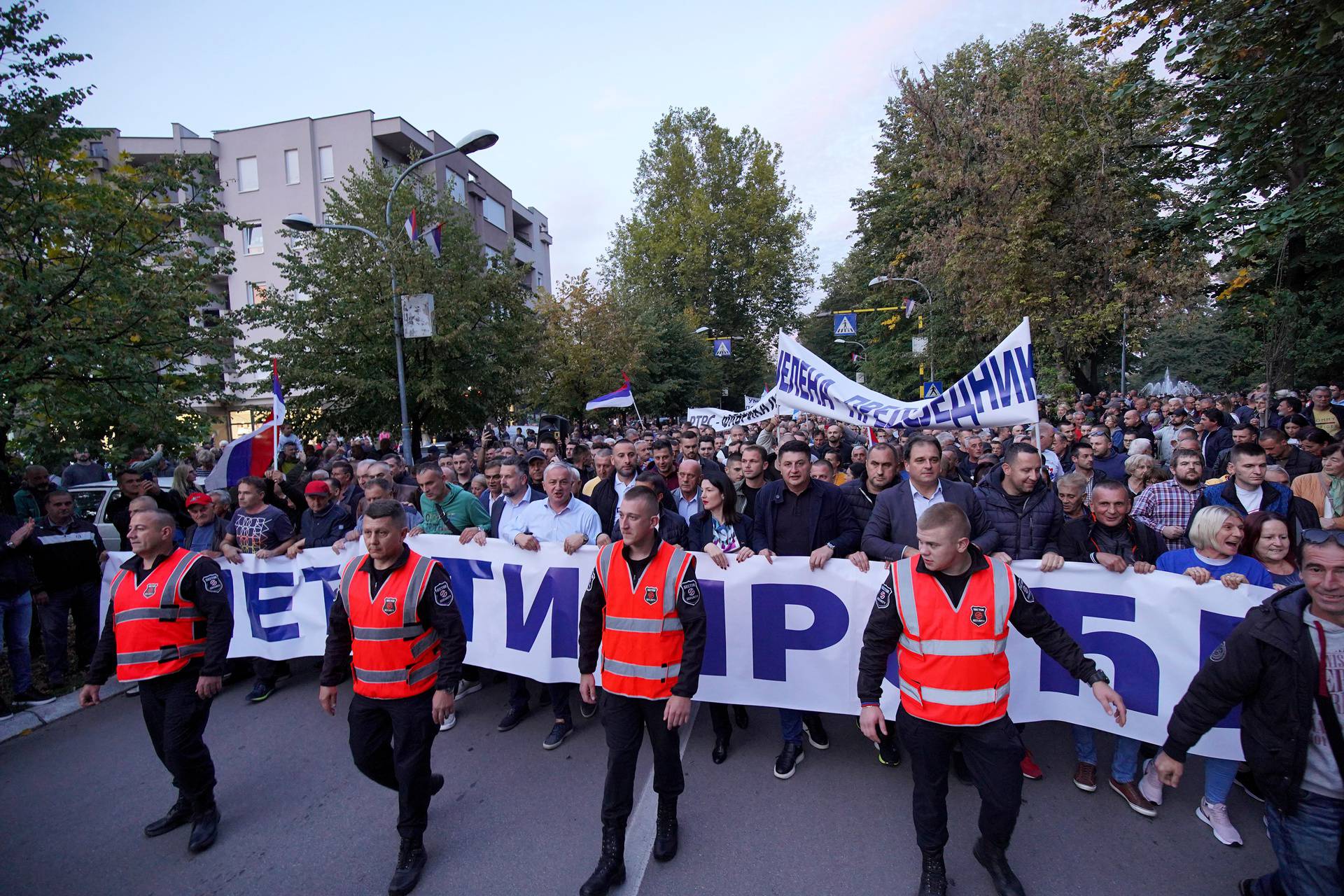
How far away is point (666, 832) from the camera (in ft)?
10.7

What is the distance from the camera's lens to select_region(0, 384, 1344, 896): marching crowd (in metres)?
A: 2.52

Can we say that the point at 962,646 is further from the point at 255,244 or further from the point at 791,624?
the point at 255,244

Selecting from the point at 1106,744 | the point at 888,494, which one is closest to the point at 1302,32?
the point at 888,494

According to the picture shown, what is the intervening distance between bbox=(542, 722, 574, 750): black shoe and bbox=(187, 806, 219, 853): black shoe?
5.97ft

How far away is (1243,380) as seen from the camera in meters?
30.7

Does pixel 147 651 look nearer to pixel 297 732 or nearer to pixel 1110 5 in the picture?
pixel 297 732

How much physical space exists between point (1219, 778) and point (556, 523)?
4.15 meters

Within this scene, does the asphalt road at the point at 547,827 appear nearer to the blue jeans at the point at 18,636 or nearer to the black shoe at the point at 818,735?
the black shoe at the point at 818,735

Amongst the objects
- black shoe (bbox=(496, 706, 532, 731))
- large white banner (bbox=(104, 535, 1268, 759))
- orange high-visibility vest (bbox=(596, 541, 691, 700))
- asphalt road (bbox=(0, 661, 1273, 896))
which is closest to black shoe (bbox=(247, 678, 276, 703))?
large white banner (bbox=(104, 535, 1268, 759))

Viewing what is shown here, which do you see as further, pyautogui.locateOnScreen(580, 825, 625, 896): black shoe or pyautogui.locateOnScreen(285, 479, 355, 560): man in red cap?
pyautogui.locateOnScreen(285, 479, 355, 560): man in red cap

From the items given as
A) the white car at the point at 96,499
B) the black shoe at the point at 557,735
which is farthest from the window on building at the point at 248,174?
the black shoe at the point at 557,735

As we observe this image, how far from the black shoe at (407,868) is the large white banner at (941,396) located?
5.03 meters

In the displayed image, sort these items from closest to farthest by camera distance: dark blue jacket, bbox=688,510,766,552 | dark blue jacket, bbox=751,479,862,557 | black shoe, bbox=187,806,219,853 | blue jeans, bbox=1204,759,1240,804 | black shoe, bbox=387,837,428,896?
black shoe, bbox=387,837,428,896 < blue jeans, bbox=1204,759,1240,804 < black shoe, bbox=187,806,219,853 < dark blue jacket, bbox=751,479,862,557 < dark blue jacket, bbox=688,510,766,552

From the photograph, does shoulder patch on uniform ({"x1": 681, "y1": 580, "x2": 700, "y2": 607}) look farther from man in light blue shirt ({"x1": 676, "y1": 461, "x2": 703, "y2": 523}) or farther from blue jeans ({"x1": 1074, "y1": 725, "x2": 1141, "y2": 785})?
blue jeans ({"x1": 1074, "y1": 725, "x2": 1141, "y2": 785})
